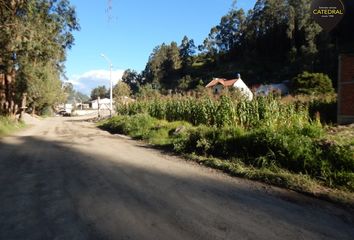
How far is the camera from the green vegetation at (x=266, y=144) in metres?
7.52

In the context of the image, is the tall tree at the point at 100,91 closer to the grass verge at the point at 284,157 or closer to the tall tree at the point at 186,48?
the tall tree at the point at 186,48

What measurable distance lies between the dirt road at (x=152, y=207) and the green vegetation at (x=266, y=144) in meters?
0.81

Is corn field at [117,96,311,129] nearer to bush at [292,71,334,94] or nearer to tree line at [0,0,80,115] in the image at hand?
tree line at [0,0,80,115]

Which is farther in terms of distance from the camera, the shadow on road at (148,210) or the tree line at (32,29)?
the tree line at (32,29)

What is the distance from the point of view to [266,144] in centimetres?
905

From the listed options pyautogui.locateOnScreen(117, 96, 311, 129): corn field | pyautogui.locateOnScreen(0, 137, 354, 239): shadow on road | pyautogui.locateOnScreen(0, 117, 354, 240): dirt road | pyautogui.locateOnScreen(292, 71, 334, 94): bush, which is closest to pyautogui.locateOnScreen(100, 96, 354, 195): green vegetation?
pyautogui.locateOnScreen(117, 96, 311, 129): corn field

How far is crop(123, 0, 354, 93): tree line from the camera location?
6869cm

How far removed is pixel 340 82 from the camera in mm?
18344

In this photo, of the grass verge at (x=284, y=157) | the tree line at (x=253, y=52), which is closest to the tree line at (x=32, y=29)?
the grass verge at (x=284, y=157)

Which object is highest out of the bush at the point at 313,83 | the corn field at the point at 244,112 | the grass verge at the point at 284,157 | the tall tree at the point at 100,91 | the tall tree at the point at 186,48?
the tall tree at the point at 186,48

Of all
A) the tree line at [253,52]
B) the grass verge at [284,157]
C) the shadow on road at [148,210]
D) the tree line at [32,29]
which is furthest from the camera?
the tree line at [253,52]

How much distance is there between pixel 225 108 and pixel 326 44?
54.6 m

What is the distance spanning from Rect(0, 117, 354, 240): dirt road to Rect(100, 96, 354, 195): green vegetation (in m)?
0.81

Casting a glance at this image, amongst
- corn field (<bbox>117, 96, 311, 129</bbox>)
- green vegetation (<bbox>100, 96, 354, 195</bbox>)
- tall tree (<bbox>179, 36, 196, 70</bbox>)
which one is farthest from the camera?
tall tree (<bbox>179, 36, 196, 70</bbox>)
